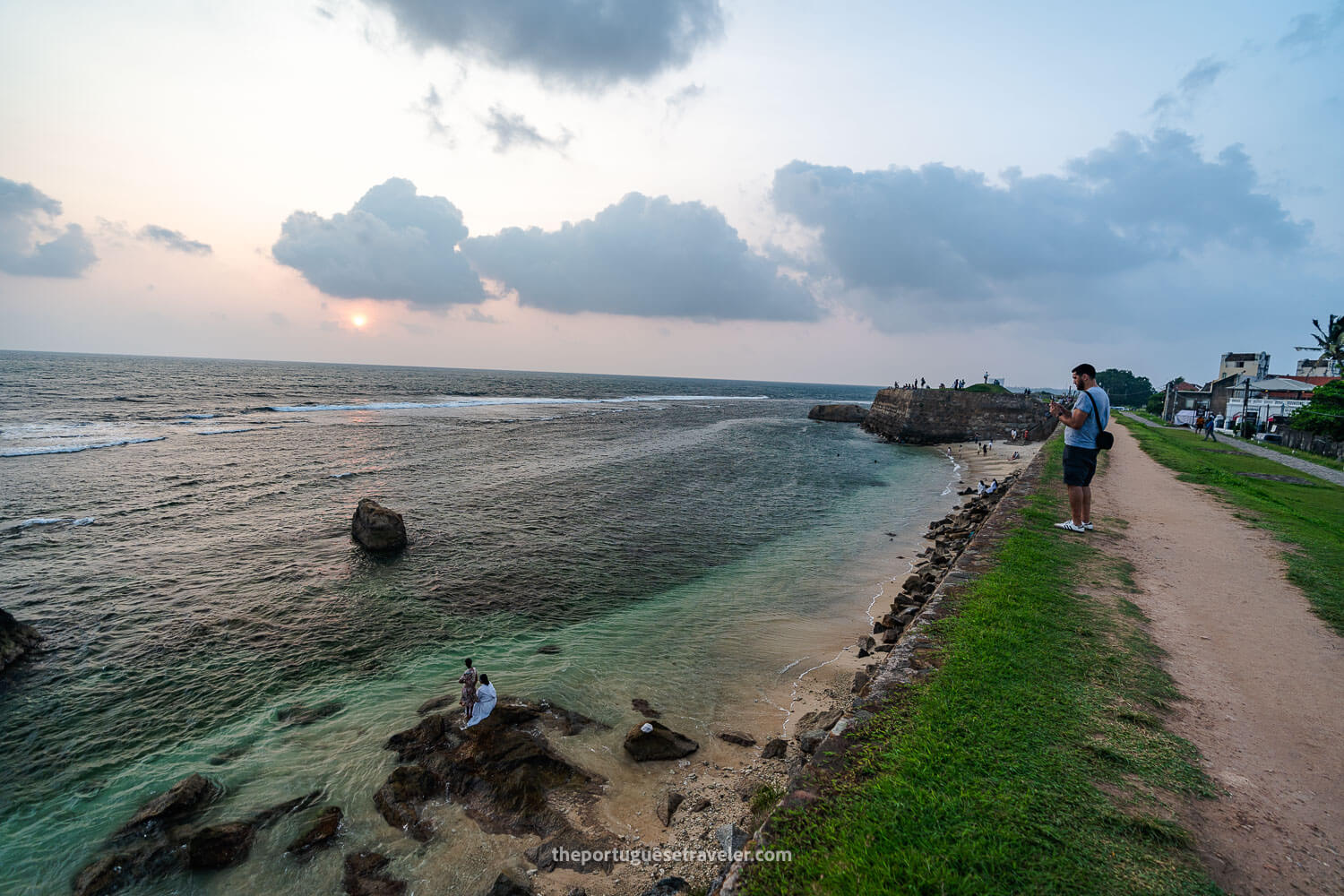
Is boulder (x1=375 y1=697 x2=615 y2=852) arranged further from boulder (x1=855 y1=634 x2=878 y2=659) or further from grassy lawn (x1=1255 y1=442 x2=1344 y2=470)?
grassy lawn (x1=1255 y1=442 x2=1344 y2=470)

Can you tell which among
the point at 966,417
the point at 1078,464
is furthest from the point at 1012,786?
the point at 966,417

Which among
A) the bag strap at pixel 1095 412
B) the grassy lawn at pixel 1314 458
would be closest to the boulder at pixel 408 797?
the bag strap at pixel 1095 412

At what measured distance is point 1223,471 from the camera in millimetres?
20281

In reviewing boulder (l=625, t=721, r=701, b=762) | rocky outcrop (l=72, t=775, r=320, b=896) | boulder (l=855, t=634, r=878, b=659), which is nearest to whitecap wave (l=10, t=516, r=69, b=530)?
rocky outcrop (l=72, t=775, r=320, b=896)

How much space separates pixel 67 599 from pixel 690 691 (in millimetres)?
15753

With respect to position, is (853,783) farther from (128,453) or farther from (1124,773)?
(128,453)

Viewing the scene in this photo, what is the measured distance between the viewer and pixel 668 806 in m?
7.00

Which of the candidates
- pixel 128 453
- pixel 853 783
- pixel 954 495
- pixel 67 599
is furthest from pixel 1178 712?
pixel 128 453

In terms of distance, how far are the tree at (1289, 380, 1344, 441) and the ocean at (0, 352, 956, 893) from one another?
66.0 ft

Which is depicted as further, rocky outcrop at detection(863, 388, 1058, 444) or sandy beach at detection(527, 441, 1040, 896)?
rocky outcrop at detection(863, 388, 1058, 444)

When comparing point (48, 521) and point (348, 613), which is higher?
point (48, 521)

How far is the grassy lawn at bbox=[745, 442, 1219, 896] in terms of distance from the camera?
353cm

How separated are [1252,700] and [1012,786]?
141 inches

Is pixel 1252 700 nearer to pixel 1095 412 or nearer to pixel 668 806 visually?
pixel 1095 412
